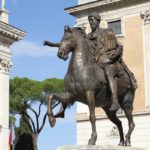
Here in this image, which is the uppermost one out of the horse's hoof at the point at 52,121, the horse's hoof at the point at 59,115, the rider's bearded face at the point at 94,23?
the rider's bearded face at the point at 94,23

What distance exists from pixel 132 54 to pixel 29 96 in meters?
29.3

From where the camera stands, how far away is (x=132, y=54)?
30.9 metres

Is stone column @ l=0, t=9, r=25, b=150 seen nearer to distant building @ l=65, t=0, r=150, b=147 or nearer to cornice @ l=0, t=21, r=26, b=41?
cornice @ l=0, t=21, r=26, b=41

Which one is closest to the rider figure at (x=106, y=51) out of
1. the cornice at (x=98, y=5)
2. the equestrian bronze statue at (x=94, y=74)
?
the equestrian bronze statue at (x=94, y=74)

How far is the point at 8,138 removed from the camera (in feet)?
119

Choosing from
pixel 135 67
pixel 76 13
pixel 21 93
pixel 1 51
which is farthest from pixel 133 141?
pixel 21 93

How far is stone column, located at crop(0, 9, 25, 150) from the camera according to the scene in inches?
1401

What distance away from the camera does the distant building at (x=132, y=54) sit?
97.8 ft

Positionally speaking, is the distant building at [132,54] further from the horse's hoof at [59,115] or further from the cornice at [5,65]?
the horse's hoof at [59,115]

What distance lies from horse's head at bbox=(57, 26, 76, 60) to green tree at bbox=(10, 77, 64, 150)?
142 feet

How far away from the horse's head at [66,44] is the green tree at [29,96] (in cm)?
4314

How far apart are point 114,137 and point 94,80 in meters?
20.8

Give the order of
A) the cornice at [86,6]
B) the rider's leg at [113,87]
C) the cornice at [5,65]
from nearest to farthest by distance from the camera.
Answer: the rider's leg at [113,87] < the cornice at [86,6] < the cornice at [5,65]

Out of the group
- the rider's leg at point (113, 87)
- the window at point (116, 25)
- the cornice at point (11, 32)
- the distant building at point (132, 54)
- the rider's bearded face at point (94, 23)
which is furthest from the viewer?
the cornice at point (11, 32)
